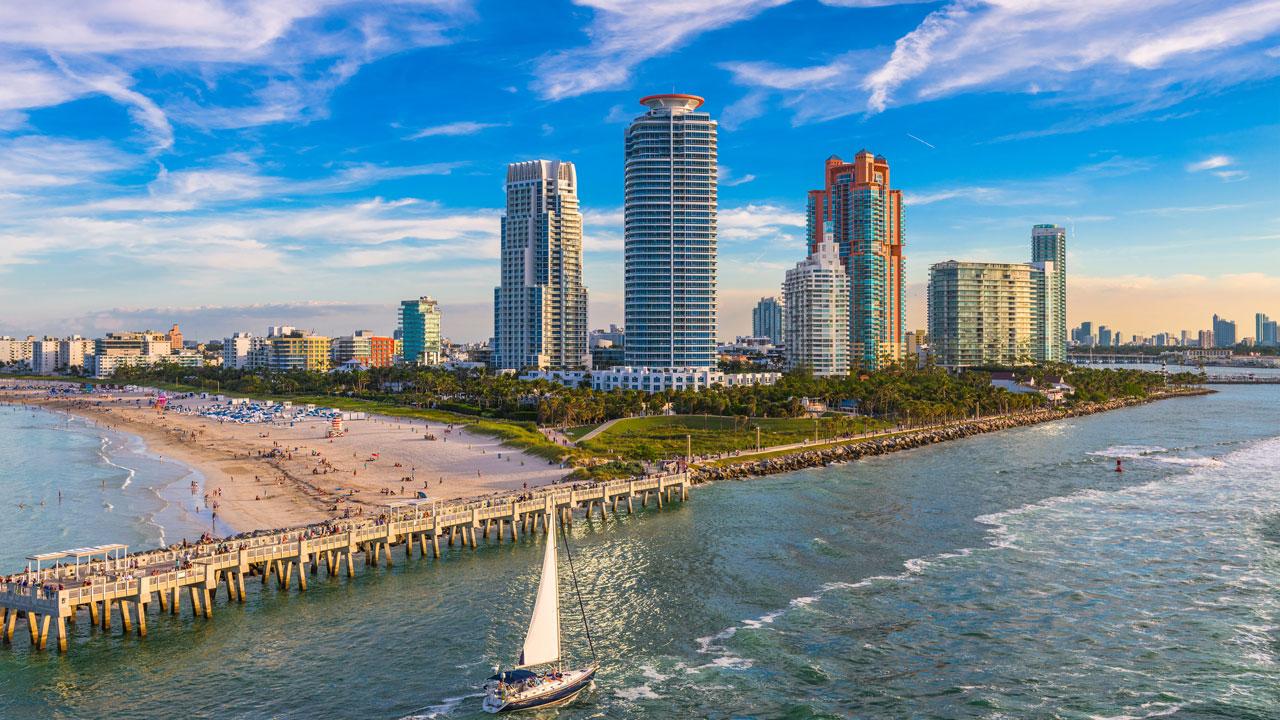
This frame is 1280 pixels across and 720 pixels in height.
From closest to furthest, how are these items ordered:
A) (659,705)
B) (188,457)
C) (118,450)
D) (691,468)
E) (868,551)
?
(659,705)
(868,551)
(691,468)
(188,457)
(118,450)

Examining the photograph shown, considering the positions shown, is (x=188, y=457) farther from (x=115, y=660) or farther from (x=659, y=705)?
(x=659, y=705)

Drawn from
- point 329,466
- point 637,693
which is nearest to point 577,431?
point 329,466

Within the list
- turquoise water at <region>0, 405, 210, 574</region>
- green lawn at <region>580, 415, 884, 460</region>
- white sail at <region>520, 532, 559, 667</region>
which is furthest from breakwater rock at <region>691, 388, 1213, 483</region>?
white sail at <region>520, 532, 559, 667</region>

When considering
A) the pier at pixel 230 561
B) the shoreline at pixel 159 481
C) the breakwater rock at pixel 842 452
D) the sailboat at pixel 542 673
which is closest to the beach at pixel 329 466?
the shoreline at pixel 159 481

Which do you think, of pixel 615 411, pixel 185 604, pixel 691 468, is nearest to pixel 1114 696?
pixel 185 604

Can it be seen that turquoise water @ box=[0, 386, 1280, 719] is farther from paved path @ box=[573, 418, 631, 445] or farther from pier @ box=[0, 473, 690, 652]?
paved path @ box=[573, 418, 631, 445]

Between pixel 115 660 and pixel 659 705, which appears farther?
pixel 115 660
